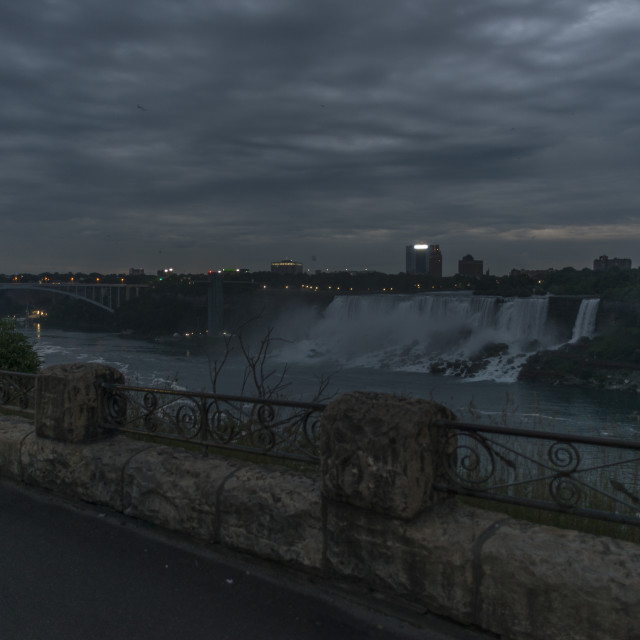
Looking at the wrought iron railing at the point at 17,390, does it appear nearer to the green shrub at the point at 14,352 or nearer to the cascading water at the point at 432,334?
the green shrub at the point at 14,352

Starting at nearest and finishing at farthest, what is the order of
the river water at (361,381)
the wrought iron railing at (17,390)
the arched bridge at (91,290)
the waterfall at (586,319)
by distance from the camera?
the wrought iron railing at (17,390) → the river water at (361,381) → the waterfall at (586,319) → the arched bridge at (91,290)

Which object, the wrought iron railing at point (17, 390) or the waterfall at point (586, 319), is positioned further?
the waterfall at point (586, 319)

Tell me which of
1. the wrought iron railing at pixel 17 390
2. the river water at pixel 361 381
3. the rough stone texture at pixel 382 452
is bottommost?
the river water at pixel 361 381

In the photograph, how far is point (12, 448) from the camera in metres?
4.32

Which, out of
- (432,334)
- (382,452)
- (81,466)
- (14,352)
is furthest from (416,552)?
(432,334)

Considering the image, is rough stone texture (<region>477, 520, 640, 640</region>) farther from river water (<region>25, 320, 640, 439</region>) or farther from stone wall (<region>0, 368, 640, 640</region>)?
river water (<region>25, 320, 640, 439</region>)

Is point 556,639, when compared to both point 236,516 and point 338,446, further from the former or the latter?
point 236,516

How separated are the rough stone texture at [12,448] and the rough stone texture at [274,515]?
81.4 inches

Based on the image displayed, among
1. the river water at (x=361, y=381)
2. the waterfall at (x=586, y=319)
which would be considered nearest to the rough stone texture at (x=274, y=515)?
the river water at (x=361, y=381)

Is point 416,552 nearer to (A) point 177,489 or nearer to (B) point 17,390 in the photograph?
(A) point 177,489

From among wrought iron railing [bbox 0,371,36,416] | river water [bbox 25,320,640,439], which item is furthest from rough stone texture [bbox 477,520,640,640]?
river water [bbox 25,320,640,439]

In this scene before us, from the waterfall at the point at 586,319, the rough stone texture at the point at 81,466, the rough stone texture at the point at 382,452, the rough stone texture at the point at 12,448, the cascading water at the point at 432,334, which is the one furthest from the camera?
the waterfall at the point at 586,319

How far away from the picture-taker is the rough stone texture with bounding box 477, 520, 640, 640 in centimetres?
208

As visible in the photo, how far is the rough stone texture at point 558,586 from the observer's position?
2.08 m
